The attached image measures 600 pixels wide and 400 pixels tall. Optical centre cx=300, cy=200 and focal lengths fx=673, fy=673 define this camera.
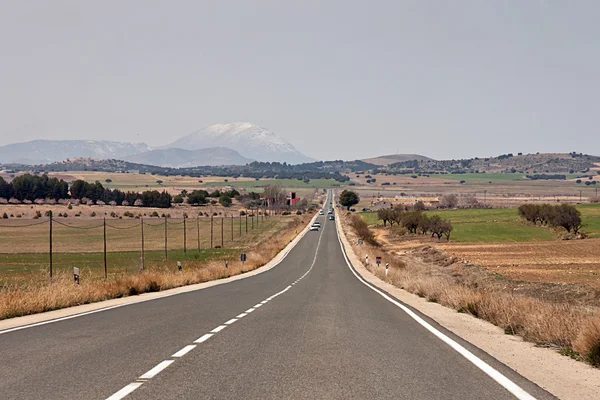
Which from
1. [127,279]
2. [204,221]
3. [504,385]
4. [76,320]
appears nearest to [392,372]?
[504,385]

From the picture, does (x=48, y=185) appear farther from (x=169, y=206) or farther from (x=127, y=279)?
(x=127, y=279)

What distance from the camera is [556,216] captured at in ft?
334

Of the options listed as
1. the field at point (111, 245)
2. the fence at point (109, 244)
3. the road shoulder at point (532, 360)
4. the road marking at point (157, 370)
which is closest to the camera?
the road shoulder at point (532, 360)

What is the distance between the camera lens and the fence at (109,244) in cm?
6550

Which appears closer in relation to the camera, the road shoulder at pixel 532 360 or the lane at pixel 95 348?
the lane at pixel 95 348

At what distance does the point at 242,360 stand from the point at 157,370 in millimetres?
1254

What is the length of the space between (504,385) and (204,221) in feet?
474

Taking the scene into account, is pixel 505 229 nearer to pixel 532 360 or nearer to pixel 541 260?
pixel 541 260

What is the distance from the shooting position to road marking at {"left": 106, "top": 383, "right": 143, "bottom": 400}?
700 cm

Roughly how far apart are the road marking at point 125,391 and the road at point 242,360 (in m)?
0.01

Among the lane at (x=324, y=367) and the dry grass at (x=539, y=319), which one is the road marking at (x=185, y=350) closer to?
the lane at (x=324, y=367)

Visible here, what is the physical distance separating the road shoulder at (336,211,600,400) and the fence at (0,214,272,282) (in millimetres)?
35338

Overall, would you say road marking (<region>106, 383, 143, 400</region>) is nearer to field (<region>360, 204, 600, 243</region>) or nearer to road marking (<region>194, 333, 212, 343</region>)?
road marking (<region>194, 333, 212, 343</region>)

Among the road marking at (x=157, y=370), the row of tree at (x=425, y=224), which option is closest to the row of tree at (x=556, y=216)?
the row of tree at (x=425, y=224)
